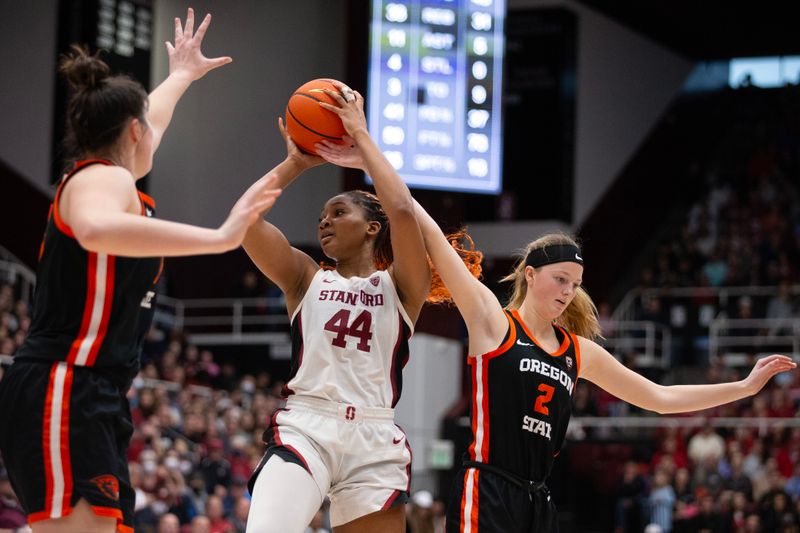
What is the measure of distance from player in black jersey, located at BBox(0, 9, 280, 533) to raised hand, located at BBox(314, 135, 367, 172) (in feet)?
3.45

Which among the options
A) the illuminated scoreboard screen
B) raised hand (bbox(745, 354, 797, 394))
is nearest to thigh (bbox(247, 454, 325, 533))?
raised hand (bbox(745, 354, 797, 394))

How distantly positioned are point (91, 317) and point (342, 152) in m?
1.57

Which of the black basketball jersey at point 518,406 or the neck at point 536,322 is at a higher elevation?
the neck at point 536,322

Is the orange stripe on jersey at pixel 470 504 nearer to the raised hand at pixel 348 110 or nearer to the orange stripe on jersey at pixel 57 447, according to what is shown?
the raised hand at pixel 348 110

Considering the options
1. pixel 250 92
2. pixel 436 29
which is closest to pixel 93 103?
pixel 436 29

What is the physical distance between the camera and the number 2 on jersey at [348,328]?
16.3 feet

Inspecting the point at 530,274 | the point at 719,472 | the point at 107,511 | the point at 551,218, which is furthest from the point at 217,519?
the point at 107,511

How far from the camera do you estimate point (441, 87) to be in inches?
626

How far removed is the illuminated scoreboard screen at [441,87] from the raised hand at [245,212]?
11.7 m

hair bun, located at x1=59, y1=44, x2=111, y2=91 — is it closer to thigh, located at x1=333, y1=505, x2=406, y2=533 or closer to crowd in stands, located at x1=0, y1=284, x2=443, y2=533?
thigh, located at x1=333, y1=505, x2=406, y2=533

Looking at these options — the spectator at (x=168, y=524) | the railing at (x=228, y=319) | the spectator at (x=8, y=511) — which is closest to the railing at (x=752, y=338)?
the railing at (x=228, y=319)

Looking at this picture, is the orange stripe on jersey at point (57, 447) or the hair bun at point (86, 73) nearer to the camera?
the orange stripe on jersey at point (57, 447)

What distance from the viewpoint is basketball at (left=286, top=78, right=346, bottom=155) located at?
5.07 metres

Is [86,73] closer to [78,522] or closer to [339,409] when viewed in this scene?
[78,522]
